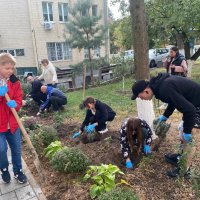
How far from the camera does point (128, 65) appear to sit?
14312 millimetres

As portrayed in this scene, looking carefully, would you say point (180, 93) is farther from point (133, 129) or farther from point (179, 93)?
point (133, 129)

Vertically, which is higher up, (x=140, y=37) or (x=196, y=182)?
(x=140, y=37)

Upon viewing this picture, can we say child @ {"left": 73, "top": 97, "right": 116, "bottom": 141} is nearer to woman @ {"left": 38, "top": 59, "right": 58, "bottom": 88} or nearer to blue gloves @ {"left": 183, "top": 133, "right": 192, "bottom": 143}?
blue gloves @ {"left": 183, "top": 133, "right": 192, "bottom": 143}

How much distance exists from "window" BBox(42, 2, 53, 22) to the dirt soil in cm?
1898

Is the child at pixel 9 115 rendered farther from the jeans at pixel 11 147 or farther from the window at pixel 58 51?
the window at pixel 58 51

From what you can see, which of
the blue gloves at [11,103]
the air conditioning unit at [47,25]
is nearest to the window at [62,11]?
the air conditioning unit at [47,25]

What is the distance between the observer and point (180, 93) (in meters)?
3.07

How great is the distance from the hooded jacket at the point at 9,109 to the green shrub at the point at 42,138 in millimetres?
1206

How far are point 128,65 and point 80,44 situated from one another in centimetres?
284

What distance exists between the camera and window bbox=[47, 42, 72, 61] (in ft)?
73.7

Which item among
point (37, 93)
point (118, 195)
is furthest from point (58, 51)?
point (118, 195)

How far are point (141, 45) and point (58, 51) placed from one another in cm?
1899

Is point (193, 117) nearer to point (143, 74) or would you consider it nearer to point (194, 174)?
point (194, 174)

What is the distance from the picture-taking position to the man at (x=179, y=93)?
2.96m
